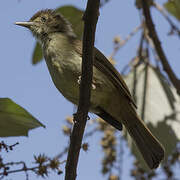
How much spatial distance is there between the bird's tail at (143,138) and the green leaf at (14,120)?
1.49 m

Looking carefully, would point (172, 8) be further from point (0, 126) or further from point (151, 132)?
point (0, 126)

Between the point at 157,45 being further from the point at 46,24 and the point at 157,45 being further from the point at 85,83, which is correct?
the point at 85,83

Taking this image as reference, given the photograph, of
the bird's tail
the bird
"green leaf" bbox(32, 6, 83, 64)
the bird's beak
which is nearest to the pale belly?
the bird

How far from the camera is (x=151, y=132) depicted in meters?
3.74

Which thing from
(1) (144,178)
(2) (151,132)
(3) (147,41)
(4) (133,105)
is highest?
(3) (147,41)

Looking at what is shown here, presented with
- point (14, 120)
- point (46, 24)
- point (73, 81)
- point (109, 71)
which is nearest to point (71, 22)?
point (46, 24)

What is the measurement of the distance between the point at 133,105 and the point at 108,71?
0.40m

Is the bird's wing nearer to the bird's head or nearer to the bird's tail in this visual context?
the bird's tail

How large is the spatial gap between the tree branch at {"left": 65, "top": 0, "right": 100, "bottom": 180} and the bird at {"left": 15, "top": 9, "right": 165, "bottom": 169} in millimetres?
675

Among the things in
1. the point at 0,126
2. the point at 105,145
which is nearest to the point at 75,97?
the point at 105,145

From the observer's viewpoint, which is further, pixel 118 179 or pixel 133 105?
pixel 133 105

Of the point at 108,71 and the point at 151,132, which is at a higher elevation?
the point at 108,71

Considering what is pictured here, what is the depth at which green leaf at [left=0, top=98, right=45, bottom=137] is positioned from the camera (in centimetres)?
226

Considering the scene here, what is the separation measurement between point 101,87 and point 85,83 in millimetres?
992
